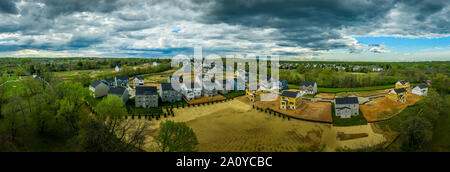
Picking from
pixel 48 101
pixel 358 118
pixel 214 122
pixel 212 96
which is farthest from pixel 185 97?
pixel 358 118

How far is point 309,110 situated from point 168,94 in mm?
27652

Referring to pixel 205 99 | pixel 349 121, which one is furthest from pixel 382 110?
pixel 205 99

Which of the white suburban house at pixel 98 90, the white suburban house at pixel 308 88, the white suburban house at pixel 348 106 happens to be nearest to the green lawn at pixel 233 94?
the white suburban house at pixel 308 88

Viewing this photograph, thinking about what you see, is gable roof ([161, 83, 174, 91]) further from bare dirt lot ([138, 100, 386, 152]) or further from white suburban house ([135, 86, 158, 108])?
bare dirt lot ([138, 100, 386, 152])

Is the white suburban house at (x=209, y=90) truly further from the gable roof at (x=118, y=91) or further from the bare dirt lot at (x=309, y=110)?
the gable roof at (x=118, y=91)

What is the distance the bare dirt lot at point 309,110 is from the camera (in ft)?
104

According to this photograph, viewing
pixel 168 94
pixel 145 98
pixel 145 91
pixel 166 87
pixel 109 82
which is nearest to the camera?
pixel 145 98

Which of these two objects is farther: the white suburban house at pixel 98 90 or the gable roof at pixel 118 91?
the white suburban house at pixel 98 90

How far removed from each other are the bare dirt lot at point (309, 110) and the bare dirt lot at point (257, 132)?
119 inches

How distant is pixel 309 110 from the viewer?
35938mm

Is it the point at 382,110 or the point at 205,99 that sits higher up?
the point at 205,99

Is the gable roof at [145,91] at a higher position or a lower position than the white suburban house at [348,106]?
higher

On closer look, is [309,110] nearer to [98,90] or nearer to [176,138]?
[176,138]

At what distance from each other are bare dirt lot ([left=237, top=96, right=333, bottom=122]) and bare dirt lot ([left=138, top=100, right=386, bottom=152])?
3025 mm
